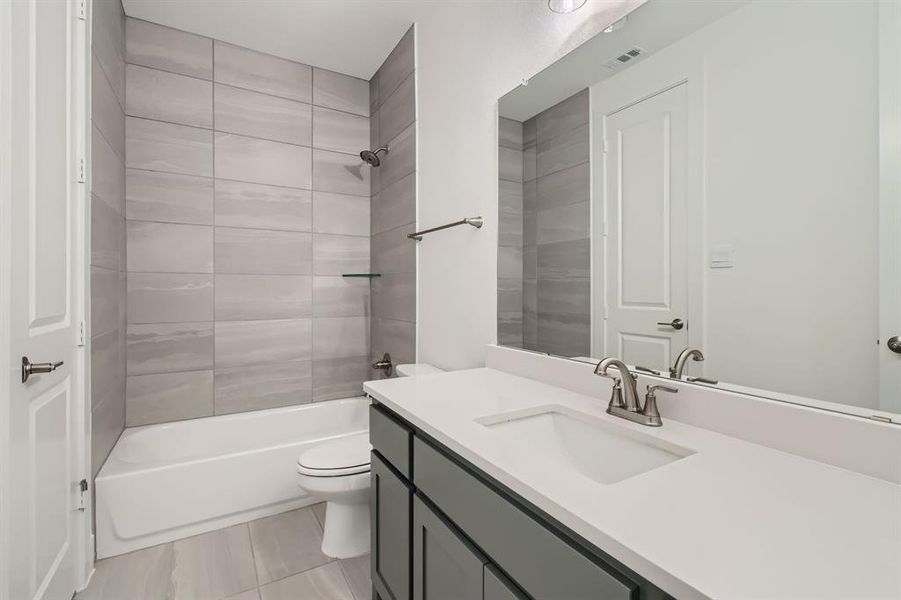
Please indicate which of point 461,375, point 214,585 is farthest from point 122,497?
point 461,375

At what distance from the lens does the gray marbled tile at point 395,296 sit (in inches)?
92.7

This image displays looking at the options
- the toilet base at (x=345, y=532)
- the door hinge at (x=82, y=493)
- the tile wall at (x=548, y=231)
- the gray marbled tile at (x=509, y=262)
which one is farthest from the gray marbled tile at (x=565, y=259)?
the door hinge at (x=82, y=493)

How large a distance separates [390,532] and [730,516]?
3.04ft

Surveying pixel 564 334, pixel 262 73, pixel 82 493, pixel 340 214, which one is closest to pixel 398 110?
pixel 340 214

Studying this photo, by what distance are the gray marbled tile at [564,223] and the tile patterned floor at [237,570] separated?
58.2 inches

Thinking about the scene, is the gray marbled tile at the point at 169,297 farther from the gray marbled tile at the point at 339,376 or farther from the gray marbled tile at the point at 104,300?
Result: the gray marbled tile at the point at 339,376

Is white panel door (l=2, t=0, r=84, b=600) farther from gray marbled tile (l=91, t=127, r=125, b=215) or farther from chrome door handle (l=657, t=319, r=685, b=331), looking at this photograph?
chrome door handle (l=657, t=319, r=685, b=331)

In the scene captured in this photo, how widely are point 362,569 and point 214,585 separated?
55cm

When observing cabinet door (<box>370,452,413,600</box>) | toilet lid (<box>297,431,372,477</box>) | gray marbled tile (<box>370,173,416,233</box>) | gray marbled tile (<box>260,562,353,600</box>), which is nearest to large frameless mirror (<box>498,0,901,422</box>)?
cabinet door (<box>370,452,413,600</box>)

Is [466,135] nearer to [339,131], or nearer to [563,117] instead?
[563,117]

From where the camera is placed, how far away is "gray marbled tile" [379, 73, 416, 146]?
2.34m

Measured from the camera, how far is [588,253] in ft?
4.20

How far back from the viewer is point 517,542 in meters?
0.70

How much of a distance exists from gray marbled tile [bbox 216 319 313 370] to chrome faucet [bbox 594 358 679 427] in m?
2.16
